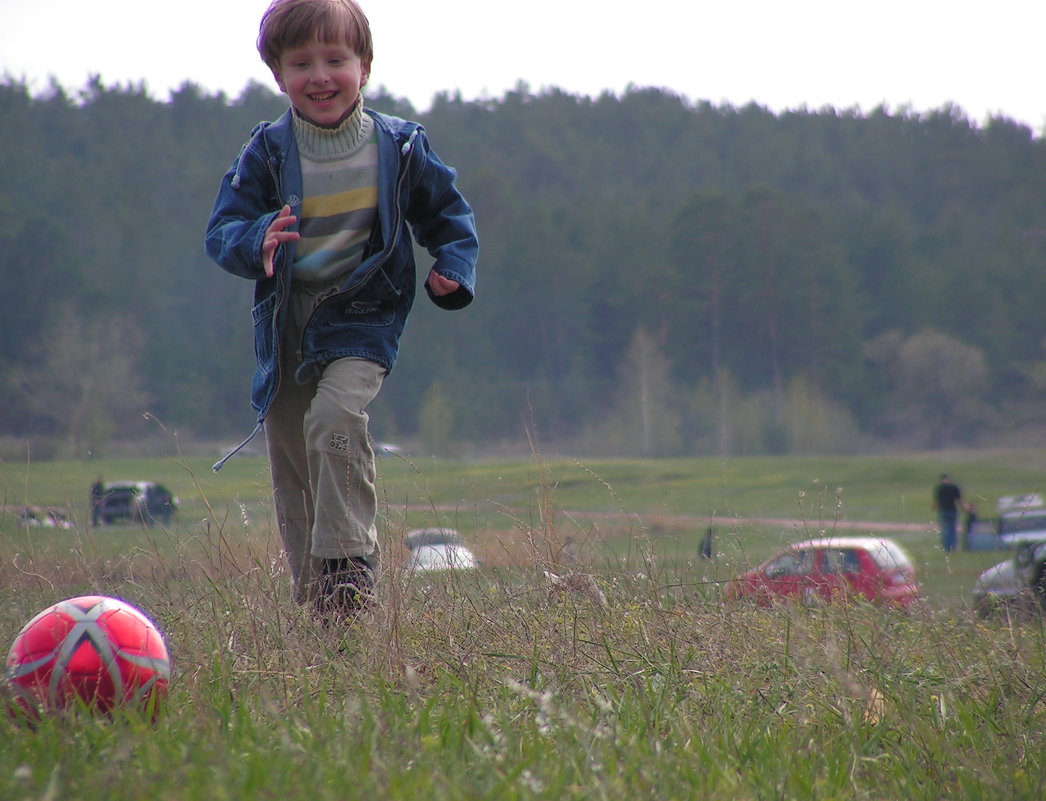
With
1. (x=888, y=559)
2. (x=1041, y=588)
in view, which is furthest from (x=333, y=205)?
(x=1041, y=588)

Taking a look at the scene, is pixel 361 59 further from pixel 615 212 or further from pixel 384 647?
pixel 615 212

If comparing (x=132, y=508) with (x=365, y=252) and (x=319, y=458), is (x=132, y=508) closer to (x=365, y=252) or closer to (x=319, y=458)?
(x=319, y=458)

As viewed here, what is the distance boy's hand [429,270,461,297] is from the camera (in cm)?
388

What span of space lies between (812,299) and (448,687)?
70503 mm

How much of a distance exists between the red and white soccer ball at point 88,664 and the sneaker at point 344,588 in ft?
2.43

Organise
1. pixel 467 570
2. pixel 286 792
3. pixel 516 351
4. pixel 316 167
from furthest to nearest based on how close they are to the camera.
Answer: pixel 516 351 < pixel 467 570 < pixel 316 167 < pixel 286 792

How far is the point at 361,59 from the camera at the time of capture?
3.95m

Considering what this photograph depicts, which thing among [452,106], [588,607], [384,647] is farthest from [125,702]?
[452,106]

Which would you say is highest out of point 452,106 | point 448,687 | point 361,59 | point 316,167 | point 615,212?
point 452,106

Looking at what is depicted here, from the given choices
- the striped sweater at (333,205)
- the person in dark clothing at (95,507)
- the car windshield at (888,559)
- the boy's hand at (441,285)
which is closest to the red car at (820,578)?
the car windshield at (888,559)

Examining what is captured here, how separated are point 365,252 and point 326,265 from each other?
0.15 metres

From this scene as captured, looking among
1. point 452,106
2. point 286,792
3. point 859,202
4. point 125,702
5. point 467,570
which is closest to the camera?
point 286,792

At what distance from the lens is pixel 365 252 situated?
3.91m

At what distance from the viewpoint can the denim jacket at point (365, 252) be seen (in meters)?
3.79
